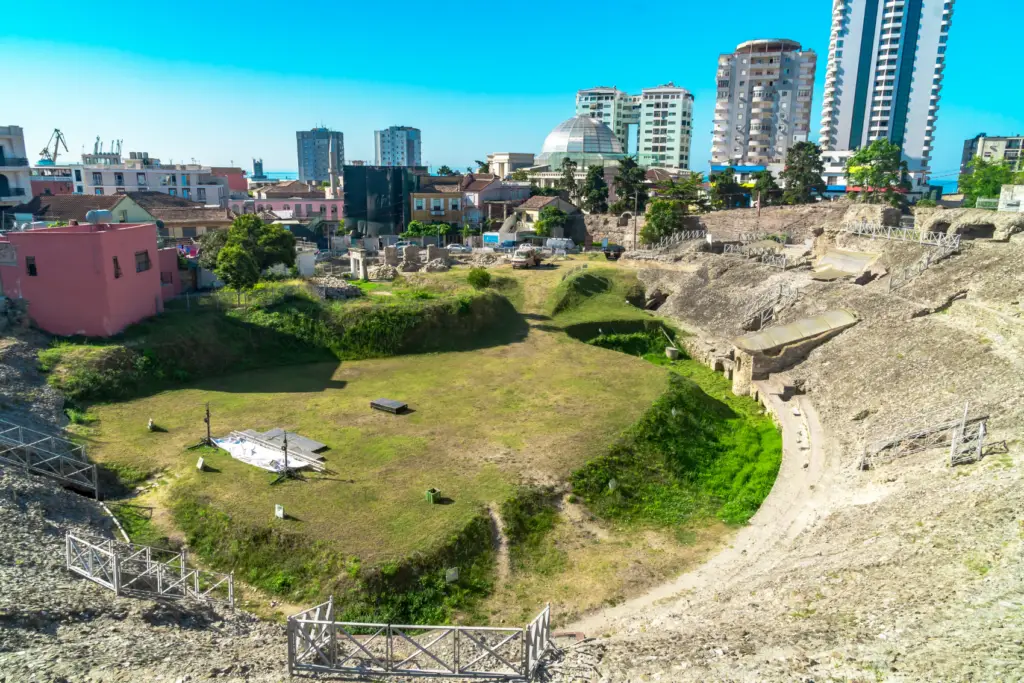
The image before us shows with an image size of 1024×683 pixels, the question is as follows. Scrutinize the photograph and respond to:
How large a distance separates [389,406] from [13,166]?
54.1 m

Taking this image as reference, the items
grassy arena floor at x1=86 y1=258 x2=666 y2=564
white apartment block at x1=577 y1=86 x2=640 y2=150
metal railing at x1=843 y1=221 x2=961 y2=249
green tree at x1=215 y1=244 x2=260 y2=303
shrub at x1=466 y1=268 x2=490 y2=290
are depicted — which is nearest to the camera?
grassy arena floor at x1=86 y1=258 x2=666 y2=564

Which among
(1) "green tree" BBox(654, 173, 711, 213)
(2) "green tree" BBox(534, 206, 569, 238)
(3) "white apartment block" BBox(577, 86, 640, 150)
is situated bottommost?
(2) "green tree" BBox(534, 206, 569, 238)

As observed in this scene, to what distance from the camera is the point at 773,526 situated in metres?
23.2

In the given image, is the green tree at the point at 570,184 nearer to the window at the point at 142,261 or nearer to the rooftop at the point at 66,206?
the rooftop at the point at 66,206

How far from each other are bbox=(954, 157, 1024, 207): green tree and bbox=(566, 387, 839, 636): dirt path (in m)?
46.5

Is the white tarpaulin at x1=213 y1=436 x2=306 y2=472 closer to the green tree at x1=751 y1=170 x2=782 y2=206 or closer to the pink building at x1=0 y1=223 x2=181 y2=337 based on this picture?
the pink building at x1=0 y1=223 x2=181 y2=337

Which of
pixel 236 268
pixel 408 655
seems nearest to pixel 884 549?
pixel 408 655

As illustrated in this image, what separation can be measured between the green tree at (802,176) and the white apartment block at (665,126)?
210 ft

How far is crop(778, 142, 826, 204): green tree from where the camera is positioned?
80250 millimetres

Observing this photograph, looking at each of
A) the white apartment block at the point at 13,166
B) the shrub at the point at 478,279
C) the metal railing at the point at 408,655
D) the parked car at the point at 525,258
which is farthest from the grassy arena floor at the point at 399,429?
the white apartment block at the point at 13,166

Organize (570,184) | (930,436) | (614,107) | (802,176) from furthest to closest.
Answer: (614,107)
(570,184)
(802,176)
(930,436)

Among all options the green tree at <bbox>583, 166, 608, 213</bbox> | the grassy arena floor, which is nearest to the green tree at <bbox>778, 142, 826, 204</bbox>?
the green tree at <bbox>583, 166, 608, 213</bbox>

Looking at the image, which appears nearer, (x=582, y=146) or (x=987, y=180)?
(x=987, y=180)

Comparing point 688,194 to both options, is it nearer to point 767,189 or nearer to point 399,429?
point 767,189
